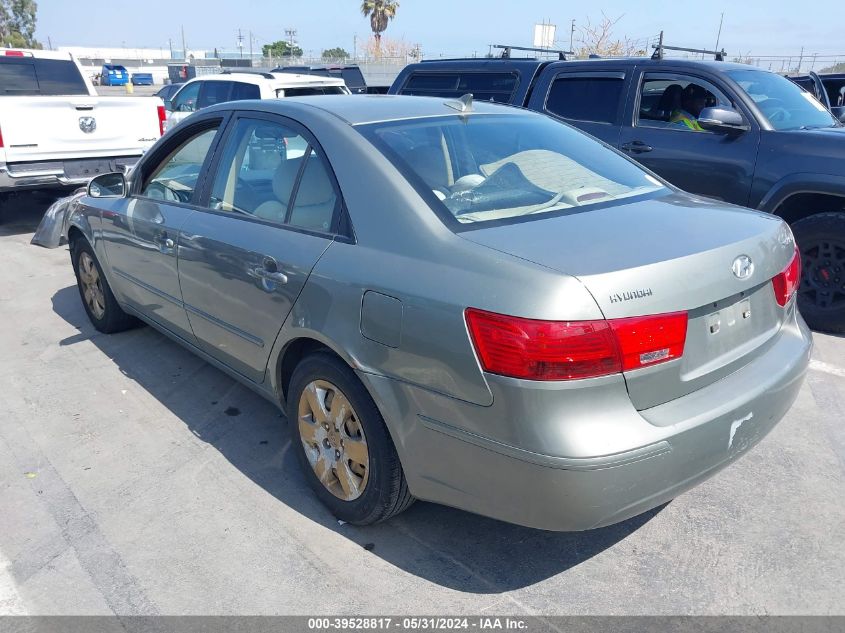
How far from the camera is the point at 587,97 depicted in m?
6.75

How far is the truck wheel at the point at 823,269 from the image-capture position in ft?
17.0

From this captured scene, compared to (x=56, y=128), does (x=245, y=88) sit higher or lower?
higher

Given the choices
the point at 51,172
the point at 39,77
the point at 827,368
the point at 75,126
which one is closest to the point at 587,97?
the point at 827,368

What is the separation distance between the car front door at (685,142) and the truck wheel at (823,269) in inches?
21.8

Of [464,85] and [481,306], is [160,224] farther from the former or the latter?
[464,85]

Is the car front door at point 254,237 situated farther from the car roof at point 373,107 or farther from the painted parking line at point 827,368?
the painted parking line at point 827,368

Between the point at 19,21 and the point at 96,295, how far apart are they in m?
88.2

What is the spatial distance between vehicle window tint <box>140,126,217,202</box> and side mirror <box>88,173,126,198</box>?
0.39 meters

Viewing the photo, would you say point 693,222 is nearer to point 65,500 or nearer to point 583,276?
point 583,276

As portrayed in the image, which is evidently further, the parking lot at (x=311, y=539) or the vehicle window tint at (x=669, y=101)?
the vehicle window tint at (x=669, y=101)

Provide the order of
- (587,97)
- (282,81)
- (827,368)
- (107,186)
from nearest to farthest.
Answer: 1. (827,368)
2. (107,186)
3. (587,97)
4. (282,81)

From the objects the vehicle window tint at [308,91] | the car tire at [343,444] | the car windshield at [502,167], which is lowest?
the car tire at [343,444]

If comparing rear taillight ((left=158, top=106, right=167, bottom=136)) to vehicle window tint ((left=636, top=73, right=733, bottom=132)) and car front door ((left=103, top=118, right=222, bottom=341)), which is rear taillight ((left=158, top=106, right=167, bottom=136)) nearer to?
car front door ((left=103, top=118, right=222, bottom=341))

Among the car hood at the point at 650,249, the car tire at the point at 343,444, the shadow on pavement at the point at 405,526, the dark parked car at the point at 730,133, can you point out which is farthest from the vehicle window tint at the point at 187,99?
the car hood at the point at 650,249
